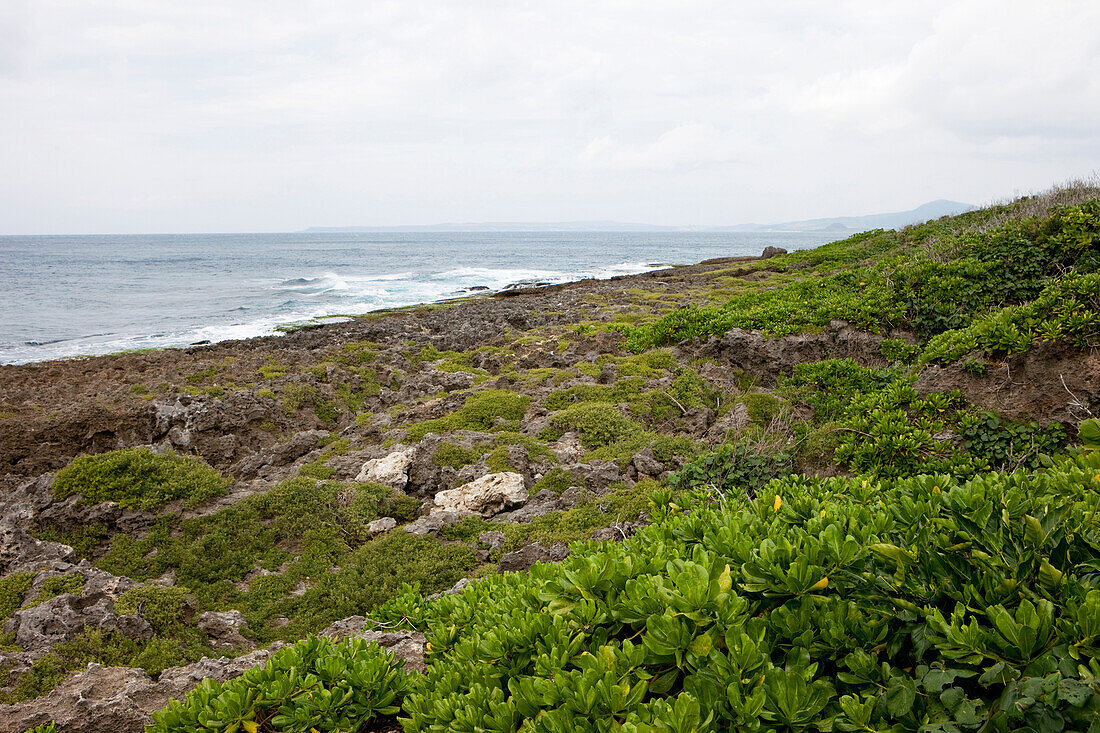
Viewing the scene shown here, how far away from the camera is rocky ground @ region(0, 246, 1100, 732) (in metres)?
5.61

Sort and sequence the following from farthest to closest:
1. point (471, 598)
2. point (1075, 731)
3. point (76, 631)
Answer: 1. point (76, 631)
2. point (471, 598)
3. point (1075, 731)

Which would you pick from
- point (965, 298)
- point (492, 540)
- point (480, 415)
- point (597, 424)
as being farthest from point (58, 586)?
point (965, 298)

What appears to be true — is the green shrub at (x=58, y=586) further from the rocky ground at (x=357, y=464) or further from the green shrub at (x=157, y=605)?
the green shrub at (x=157, y=605)

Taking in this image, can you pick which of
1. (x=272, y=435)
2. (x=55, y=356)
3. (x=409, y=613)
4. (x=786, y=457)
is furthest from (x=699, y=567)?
(x=55, y=356)

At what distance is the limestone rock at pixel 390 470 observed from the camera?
8.89m

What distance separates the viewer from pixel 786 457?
6.51 meters

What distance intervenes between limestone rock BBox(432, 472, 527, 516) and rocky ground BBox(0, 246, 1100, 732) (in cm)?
3

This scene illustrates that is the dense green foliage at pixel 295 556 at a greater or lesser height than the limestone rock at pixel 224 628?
greater

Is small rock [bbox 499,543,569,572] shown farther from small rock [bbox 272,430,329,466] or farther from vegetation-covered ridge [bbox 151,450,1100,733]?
small rock [bbox 272,430,329,466]

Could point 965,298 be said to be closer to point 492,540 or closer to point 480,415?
point 480,415

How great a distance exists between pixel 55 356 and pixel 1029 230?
36.1 metres

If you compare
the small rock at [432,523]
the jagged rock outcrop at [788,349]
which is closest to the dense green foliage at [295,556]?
the small rock at [432,523]

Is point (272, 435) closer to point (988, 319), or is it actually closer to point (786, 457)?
point (786, 457)

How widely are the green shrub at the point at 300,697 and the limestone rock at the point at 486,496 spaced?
4676 mm
